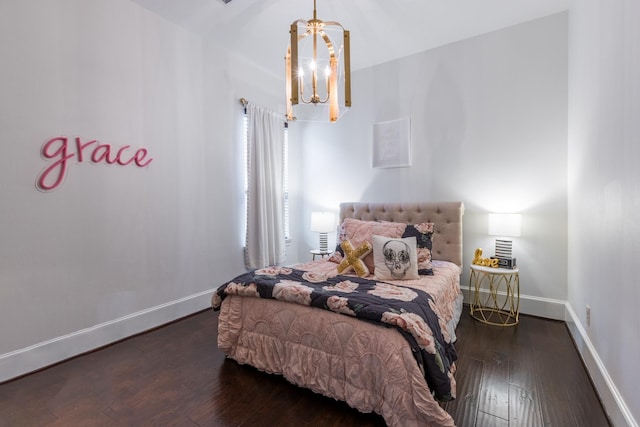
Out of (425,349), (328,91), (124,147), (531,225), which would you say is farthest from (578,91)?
(124,147)

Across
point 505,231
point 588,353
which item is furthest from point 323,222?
point 588,353

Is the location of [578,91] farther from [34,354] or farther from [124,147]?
[34,354]

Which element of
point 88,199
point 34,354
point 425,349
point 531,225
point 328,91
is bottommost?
point 34,354

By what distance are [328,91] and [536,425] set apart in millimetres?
2321

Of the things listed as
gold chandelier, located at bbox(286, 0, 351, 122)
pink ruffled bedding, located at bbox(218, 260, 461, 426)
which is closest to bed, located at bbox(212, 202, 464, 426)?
pink ruffled bedding, located at bbox(218, 260, 461, 426)

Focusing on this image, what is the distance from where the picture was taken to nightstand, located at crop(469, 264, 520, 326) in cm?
288

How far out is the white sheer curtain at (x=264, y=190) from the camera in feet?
12.3

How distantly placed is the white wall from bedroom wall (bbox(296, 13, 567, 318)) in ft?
1.37

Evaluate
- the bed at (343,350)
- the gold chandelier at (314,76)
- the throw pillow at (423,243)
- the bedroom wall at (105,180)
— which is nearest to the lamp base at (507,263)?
the bed at (343,350)

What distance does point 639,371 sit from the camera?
1269 millimetres

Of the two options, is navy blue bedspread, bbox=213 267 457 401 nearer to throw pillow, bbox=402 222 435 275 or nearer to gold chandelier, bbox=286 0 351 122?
throw pillow, bbox=402 222 435 275

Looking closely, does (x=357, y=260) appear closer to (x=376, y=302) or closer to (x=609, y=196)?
(x=376, y=302)

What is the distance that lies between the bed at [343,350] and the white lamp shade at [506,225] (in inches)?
28.8

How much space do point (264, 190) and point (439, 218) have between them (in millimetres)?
2190
